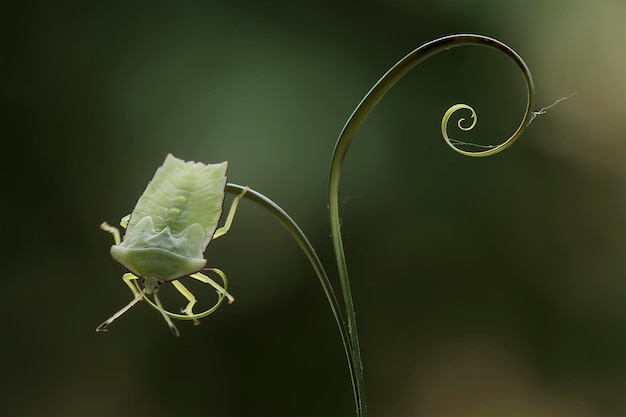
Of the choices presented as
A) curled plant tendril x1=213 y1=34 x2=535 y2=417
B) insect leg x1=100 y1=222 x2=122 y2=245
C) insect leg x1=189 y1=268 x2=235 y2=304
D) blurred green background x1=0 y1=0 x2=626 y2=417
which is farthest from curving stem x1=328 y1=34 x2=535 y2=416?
blurred green background x1=0 y1=0 x2=626 y2=417

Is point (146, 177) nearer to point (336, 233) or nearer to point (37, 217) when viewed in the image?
point (37, 217)

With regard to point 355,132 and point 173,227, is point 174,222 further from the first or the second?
point 355,132

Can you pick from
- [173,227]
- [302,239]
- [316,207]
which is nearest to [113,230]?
[173,227]

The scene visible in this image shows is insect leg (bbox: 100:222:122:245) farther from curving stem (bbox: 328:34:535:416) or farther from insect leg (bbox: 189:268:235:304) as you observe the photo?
curving stem (bbox: 328:34:535:416)

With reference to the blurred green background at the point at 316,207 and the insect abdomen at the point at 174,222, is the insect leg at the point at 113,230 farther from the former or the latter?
the blurred green background at the point at 316,207

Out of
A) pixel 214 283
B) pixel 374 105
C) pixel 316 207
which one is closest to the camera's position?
pixel 374 105

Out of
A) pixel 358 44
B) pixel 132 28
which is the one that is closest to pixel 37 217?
pixel 132 28
